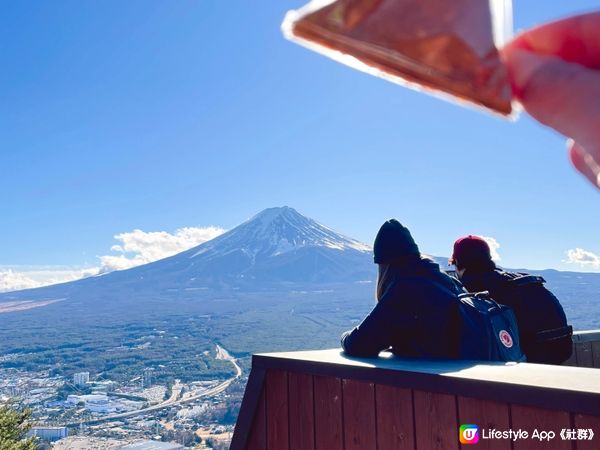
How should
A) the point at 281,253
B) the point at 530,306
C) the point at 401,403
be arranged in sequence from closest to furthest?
the point at 401,403 < the point at 530,306 < the point at 281,253

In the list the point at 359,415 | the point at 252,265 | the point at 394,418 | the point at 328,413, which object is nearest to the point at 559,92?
the point at 394,418

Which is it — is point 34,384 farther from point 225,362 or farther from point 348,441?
point 348,441

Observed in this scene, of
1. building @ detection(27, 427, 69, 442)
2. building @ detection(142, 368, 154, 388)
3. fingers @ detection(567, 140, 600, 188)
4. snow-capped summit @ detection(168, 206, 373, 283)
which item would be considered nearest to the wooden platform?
fingers @ detection(567, 140, 600, 188)

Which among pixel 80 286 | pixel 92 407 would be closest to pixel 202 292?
pixel 80 286

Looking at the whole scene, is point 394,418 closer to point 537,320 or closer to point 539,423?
point 539,423

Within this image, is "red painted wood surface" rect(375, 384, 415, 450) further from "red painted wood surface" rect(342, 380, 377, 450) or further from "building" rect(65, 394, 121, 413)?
"building" rect(65, 394, 121, 413)

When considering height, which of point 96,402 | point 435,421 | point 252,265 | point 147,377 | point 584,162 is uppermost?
point 252,265

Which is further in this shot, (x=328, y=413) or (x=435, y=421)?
(x=328, y=413)
